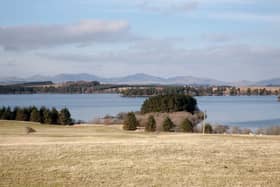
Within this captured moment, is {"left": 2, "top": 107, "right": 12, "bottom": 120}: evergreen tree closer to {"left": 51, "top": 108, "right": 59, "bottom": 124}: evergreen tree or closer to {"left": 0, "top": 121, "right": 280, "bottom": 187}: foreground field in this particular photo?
{"left": 51, "top": 108, "right": 59, "bottom": 124}: evergreen tree

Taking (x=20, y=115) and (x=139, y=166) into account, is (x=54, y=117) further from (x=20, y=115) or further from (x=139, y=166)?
(x=139, y=166)

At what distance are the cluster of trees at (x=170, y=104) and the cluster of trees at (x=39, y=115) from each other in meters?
20.9

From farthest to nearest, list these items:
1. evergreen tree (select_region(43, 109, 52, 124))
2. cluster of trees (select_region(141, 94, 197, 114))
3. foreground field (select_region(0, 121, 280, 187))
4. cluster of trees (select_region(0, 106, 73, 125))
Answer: cluster of trees (select_region(141, 94, 197, 114))
evergreen tree (select_region(43, 109, 52, 124))
cluster of trees (select_region(0, 106, 73, 125))
foreground field (select_region(0, 121, 280, 187))

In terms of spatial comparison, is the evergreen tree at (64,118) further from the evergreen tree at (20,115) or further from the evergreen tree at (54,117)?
the evergreen tree at (20,115)

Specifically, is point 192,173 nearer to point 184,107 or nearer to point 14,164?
point 14,164

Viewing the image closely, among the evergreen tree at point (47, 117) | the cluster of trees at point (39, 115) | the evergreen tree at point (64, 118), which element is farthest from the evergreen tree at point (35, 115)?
the evergreen tree at point (64, 118)

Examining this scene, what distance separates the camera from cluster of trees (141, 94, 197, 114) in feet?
305

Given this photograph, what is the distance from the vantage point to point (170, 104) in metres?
92.6

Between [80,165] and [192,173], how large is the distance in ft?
13.2

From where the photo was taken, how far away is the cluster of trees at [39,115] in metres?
75.3

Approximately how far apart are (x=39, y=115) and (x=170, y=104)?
1067 inches

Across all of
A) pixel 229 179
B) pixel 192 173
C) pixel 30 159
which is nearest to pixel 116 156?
pixel 30 159

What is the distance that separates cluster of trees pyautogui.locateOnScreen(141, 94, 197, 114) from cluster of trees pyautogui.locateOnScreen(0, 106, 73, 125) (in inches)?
825

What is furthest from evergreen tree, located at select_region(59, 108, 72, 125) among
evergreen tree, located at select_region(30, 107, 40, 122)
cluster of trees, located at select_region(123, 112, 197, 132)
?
cluster of trees, located at select_region(123, 112, 197, 132)
